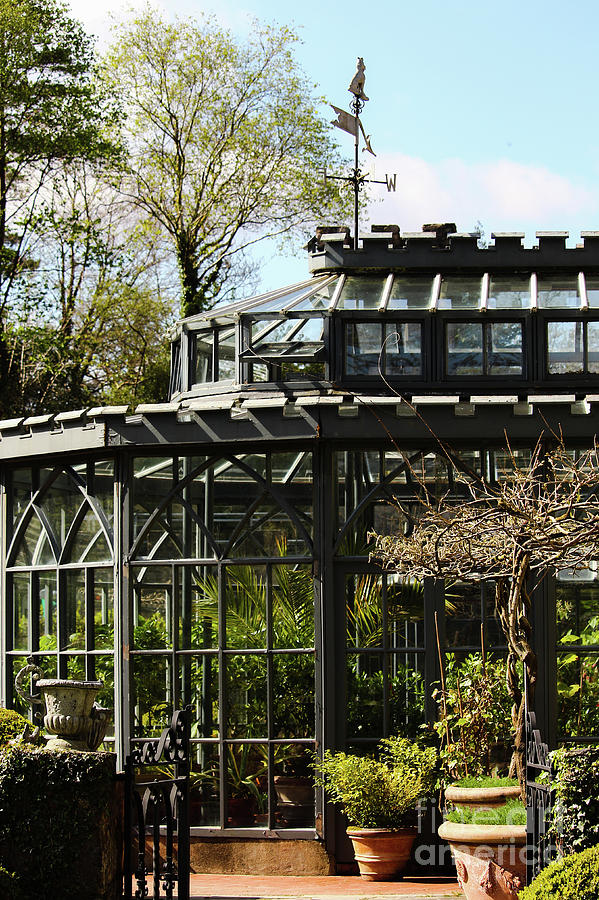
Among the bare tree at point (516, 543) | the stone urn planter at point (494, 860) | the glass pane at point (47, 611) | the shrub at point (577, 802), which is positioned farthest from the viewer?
the glass pane at point (47, 611)

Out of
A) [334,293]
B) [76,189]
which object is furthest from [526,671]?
[76,189]

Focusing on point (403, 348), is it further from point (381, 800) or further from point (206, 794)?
point (206, 794)

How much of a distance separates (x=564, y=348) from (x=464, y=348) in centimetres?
86

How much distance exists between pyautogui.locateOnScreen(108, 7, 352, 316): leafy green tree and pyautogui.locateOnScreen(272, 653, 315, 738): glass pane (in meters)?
16.6

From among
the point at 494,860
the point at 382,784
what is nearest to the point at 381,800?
the point at 382,784

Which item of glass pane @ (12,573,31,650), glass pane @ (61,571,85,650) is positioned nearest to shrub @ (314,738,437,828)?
glass pane @ (61,571,85,650)

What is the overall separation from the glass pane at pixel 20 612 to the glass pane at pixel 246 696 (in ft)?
6.85

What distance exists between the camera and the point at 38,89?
71.2ft

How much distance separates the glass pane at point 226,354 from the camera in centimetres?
1049

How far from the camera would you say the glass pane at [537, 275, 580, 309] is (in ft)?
32.9

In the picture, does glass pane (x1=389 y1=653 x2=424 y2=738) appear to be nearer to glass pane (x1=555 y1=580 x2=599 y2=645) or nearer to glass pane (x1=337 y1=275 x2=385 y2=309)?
glass pane (x1=555 y1=580 x2=599 y2=645)

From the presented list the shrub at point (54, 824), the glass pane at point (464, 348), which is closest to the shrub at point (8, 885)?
the shrub at point (54, 824)

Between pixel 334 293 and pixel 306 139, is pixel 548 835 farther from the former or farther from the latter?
pixel 306 139

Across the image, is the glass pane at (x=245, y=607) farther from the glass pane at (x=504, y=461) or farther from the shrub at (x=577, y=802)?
the shrub at (x=577, y=802)
